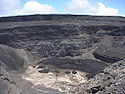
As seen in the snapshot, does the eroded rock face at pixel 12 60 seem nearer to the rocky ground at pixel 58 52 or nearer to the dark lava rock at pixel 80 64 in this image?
the rocky ground at pixel 58 52

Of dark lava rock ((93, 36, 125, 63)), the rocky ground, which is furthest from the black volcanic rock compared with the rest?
dark lava rock ((93, 36, 125, 63))

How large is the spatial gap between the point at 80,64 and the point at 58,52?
777 cm

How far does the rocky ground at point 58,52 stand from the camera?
29703 millimetres

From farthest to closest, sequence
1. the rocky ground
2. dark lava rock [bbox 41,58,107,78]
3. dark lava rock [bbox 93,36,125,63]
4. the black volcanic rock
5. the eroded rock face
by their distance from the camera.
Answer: dark lava rock [bbox 93,36,125,63]
the black volcanic rock
the eroded rock face
dark lava rock [bbox 41,58,107,78]
the rocky ground

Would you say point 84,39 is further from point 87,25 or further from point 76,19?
point 76,19

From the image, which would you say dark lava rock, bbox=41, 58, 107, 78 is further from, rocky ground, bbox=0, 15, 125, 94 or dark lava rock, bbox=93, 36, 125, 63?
dark lava rock, bbox=93, 36, 125, 63

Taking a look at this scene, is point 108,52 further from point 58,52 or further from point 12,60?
point 12,60

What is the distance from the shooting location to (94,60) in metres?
35.3

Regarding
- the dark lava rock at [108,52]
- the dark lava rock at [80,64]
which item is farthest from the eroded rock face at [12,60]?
the dark lava rock at [108,52]

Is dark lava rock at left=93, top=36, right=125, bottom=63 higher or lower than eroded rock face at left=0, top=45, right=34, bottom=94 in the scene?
higher

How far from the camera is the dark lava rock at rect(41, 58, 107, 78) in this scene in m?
32.4

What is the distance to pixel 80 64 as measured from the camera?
113 ft

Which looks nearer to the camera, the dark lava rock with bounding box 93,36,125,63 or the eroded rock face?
the eroded rock face

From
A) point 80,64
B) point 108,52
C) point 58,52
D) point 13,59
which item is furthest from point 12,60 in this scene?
point 108,52
